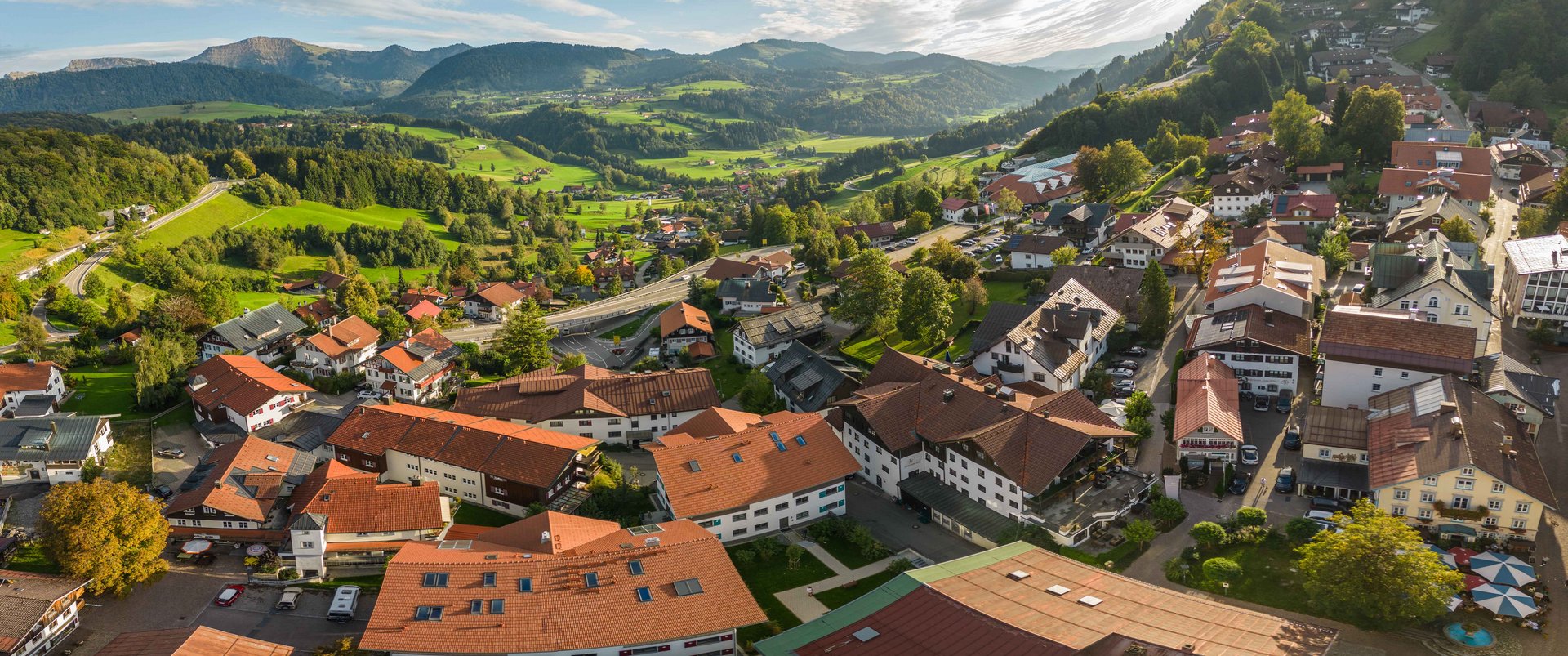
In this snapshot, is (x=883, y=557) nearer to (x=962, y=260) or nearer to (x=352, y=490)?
(x=352, y=490)

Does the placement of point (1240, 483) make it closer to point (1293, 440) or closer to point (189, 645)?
point (1293, 440)

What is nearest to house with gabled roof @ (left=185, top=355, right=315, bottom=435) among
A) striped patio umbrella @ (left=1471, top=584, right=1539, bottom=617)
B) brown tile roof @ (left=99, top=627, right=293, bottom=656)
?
brown tile roof @ (left=99, top=627, right=293, bottom=656)

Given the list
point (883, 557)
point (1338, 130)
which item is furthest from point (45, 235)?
point (1338, 130)

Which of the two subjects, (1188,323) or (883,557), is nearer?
(883,557)

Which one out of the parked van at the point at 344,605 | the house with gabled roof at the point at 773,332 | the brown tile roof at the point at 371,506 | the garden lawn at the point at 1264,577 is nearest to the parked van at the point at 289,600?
the parked van at the point at 344,605

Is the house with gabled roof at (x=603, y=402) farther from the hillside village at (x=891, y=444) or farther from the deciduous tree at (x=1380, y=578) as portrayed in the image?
the deciduous tree at (x=1380, y=578)

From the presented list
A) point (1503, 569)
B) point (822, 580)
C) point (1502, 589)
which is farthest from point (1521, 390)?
point (822, 580)

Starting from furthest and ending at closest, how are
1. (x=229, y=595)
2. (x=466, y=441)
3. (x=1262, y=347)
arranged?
1. (x=1262, y=347)
2. (x=466, y=441)
3. (x=229, y=595)
